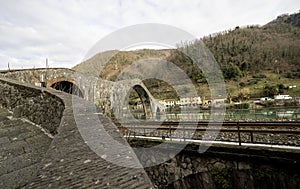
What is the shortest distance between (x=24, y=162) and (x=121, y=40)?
28.3 feet

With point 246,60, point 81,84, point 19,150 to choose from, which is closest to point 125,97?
point 81,84

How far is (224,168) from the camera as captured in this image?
15.9ft

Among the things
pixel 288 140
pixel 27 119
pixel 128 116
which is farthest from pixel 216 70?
pixel 27 119

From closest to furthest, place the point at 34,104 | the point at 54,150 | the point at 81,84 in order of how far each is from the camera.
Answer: the point at 54,150 → the point at 34,104 → the point at 81,84

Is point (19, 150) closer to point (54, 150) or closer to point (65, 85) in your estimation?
point (54, 150)

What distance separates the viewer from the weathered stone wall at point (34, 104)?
11.0ft

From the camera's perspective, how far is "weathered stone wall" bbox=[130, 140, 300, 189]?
4059 millimetres

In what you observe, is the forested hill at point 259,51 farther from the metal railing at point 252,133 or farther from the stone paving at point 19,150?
the stone paving at point 19,150

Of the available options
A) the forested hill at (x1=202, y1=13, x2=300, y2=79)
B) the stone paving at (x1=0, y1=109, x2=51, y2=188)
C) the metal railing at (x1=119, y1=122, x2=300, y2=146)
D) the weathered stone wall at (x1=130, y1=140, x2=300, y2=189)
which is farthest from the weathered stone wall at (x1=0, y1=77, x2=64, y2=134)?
the forested hill at (x1=202, y1=13, x2=300, y2=79)

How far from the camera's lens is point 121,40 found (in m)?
10.3

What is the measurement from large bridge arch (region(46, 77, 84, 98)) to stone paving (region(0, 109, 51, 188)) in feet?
26.4

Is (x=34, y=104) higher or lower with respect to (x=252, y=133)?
higher

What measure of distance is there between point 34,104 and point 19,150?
1.35 metres

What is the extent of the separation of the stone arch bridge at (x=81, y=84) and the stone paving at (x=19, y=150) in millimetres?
7103
